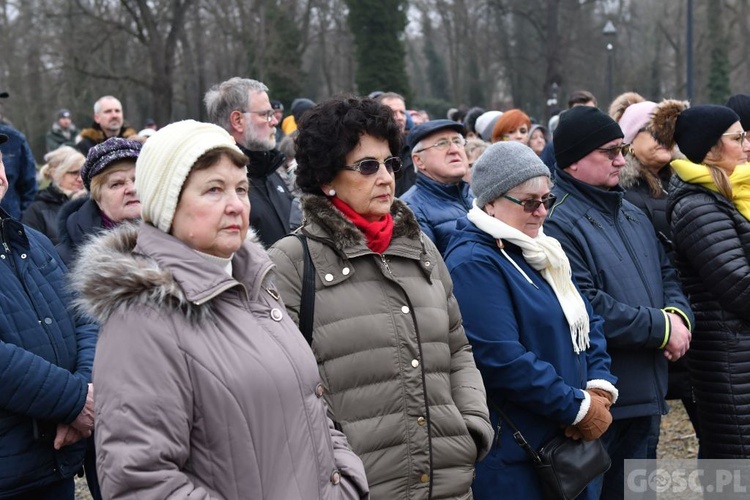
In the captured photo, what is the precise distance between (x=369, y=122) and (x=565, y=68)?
39157 millimetres

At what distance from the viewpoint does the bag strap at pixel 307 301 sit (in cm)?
288

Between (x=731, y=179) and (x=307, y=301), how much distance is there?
289 cm

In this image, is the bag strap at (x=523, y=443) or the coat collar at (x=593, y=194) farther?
the coat collar at (x=593, y=194)

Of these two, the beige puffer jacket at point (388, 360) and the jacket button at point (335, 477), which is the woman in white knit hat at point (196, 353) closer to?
the jacket button at point (335, 477)

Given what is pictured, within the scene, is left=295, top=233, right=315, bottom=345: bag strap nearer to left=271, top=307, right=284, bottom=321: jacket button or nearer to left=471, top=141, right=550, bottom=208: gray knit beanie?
left=271, top=307, right=284, bottom=321: jacket button

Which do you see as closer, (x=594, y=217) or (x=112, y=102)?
(x=594, y=217)

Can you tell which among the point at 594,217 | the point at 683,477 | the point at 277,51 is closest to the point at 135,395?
the point at 594,217

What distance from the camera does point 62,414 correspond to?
313 centimetres

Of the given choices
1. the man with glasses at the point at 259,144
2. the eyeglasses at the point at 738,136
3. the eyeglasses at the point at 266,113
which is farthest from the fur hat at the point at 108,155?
the eyeglasses at the point at 738,136

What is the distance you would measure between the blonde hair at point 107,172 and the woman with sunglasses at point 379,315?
1.33 meters

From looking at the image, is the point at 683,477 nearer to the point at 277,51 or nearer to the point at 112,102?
the point at 112,102

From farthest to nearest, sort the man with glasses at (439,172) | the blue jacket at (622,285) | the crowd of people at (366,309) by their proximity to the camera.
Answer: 1. the man with glasses at (439,172)
2. the blue jacket at (622,285)
3. the crowd of people at (366,309)

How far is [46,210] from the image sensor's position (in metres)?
6.43

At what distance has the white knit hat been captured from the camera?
232 centimetres
